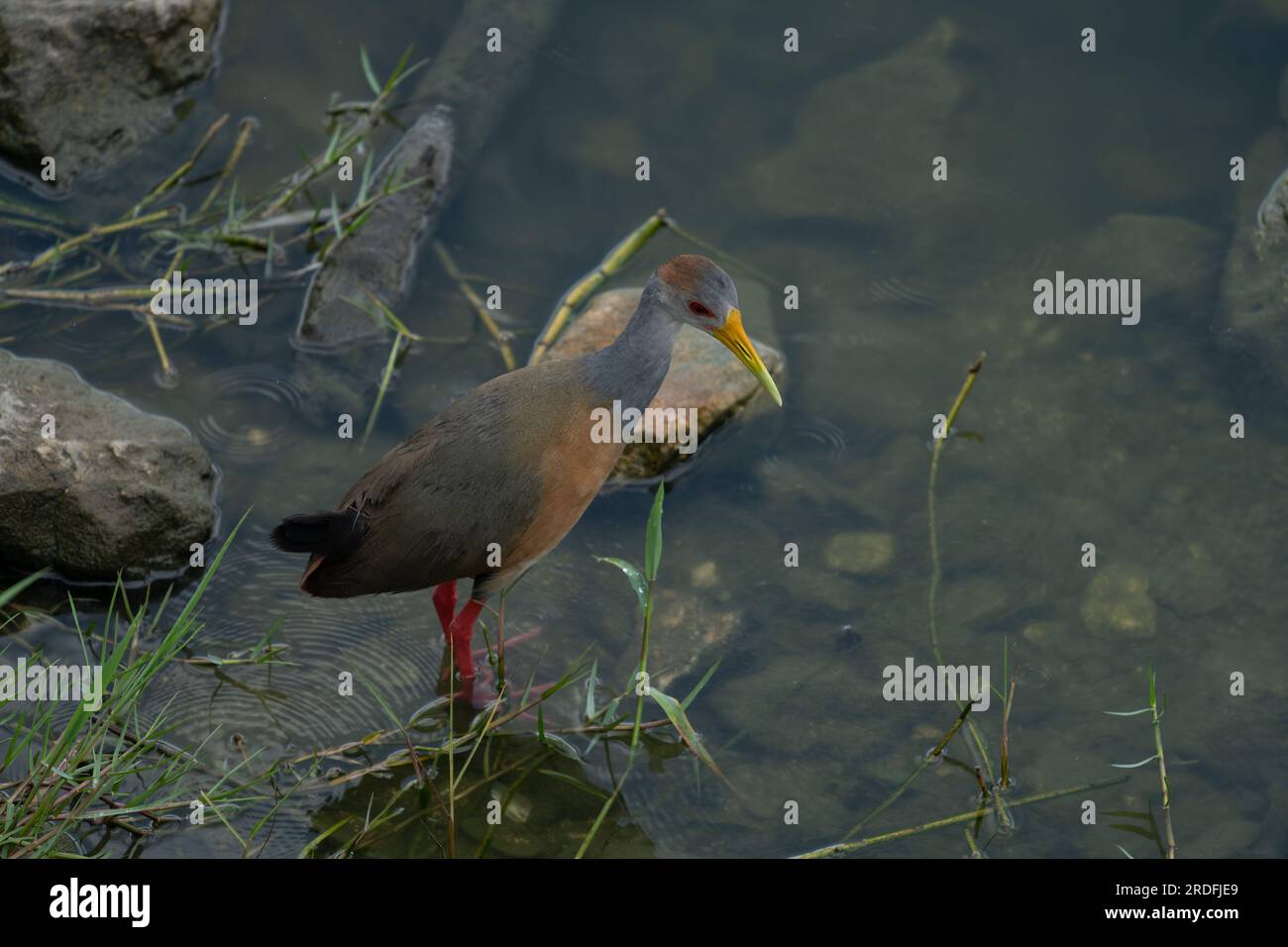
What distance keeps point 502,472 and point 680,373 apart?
1.69 metres

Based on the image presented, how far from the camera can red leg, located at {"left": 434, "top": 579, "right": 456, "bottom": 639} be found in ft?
20.2

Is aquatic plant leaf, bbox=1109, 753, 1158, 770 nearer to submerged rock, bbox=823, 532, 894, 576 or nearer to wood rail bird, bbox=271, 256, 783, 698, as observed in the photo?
submerged rock, bbox=823, 532, 894, 576

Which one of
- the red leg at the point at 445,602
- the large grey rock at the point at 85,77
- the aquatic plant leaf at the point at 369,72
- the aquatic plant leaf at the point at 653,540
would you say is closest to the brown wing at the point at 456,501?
the red leg at the point at 445,602

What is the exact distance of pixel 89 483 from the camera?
237 inches

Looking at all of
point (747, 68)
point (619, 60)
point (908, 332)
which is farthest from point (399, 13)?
point (908, 332)

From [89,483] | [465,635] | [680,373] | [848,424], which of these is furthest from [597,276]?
[89,483]

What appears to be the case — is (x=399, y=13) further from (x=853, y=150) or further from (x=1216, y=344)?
(x=1216, y=344)

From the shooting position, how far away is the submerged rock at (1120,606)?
250 inches

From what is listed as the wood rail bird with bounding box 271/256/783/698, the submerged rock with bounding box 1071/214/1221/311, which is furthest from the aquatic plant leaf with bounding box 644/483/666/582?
the submerged rock with bounding box 1071/214/1221/311

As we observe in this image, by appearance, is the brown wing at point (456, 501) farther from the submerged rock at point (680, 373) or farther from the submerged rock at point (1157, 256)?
Answer: the submerged rock at point (1157, 256)

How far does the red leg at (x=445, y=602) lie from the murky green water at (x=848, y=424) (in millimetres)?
198

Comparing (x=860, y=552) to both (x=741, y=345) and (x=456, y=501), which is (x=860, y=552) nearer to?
(x=741, y=345)

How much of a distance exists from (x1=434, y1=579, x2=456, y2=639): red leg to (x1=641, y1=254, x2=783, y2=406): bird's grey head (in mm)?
1535

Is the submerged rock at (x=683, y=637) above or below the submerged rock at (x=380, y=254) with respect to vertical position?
below
